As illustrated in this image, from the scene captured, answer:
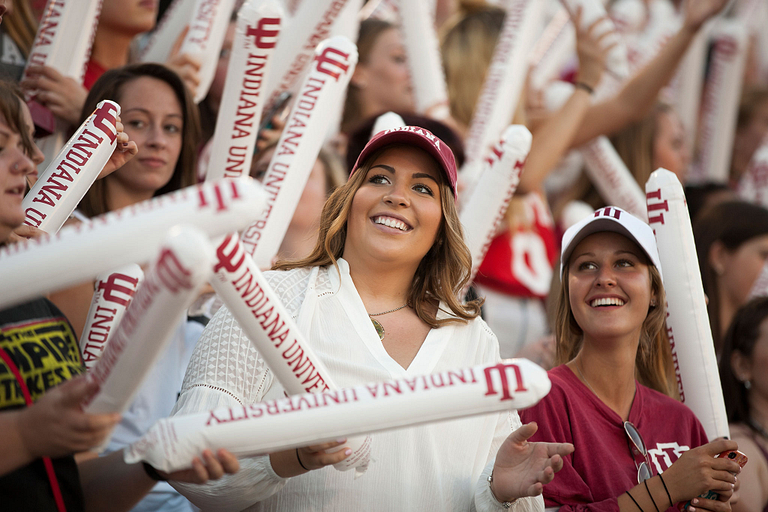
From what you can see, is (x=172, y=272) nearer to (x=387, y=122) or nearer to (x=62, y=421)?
(x=62, y=421)

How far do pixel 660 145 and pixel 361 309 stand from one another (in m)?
4.02

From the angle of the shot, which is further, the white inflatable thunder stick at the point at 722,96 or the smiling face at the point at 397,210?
the white inflatable thunder stick at the point at 722,96

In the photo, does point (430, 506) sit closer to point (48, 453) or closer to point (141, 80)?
point (48, 453)

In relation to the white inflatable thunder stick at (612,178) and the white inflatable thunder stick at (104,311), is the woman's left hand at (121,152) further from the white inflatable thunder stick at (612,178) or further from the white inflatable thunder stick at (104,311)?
the white inflatable thunder stick at (612,178)

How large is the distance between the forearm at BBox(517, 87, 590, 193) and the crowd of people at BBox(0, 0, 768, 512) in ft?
2.62

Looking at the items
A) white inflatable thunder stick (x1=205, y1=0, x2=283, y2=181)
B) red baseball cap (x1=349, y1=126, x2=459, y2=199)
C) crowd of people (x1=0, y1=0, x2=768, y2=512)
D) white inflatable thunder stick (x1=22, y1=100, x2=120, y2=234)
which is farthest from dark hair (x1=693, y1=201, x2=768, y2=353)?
white inflatable thunder stick (x1=22, y1=100, x2=120, y2=234)

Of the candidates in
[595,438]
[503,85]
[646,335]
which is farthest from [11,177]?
[503,85]

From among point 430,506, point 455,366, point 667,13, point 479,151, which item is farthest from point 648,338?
point 667,13

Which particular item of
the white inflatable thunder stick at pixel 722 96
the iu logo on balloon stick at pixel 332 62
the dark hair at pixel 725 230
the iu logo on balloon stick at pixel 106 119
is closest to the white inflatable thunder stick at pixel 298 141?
the iu logo on balloon stick at pixel 332 62

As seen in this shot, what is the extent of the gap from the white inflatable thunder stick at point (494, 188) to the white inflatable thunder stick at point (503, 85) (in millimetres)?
764

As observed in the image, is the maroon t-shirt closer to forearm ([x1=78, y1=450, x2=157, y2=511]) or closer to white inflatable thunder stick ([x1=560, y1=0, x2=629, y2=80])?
forearm ([x1=78, y1=450, x2=157, y2=511])

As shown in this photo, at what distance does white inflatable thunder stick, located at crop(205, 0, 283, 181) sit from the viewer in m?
3.09

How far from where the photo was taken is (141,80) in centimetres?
344

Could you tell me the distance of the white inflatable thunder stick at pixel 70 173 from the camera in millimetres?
2486
